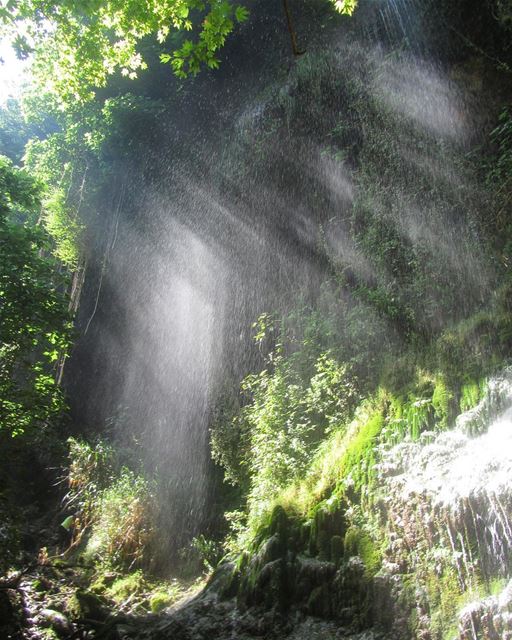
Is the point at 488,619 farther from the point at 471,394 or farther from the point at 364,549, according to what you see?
the point at 471,394

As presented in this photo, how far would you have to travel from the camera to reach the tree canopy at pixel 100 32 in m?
5.00

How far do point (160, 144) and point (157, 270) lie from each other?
3.98 metres

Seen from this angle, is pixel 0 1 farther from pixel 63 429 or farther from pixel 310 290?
pixel 63 429

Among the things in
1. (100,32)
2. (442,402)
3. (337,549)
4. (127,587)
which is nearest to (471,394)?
(442,402)

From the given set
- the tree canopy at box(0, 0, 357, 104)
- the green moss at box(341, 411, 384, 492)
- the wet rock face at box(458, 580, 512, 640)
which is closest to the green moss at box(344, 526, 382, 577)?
the green moss at box(341, 411, 384, 492)

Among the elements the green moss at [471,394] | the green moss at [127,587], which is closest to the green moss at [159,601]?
the green moss at [127,587]

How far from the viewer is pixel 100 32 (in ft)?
21.8

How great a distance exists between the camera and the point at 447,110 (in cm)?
801

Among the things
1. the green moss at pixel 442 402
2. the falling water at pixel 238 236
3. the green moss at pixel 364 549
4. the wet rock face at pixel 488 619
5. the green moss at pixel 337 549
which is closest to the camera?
the wet rock face at pixel 488 619

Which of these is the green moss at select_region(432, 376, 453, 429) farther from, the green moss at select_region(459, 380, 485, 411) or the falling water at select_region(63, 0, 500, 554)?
the falling water at select_region(63, 0, 500, 554)

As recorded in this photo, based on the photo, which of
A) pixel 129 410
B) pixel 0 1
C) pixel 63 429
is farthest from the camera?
pixel 63 429

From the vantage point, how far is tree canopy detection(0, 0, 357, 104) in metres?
5.00

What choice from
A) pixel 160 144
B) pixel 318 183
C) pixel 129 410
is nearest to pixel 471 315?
pixel 318 183

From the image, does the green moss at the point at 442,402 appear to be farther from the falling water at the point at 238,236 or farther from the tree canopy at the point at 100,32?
the tree canopy at the point at 100,32
